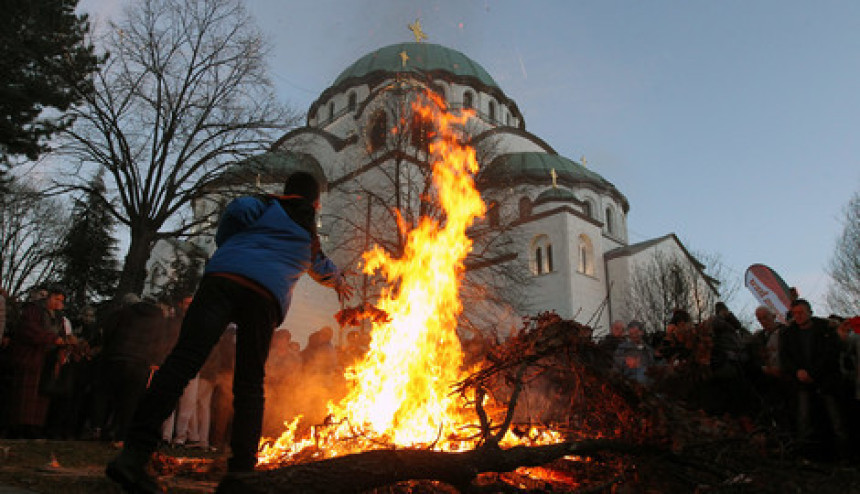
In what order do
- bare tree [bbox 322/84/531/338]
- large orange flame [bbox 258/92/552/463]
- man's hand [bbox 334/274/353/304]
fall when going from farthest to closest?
bare tree [bbox 322/84/531/338] → large orange flame [bbox 258/92/552/463] → man's hand [bbox 334/274/353/304]

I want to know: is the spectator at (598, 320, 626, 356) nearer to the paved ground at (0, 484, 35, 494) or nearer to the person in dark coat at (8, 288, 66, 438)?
the paved ground at (0, 484, 35, 494)

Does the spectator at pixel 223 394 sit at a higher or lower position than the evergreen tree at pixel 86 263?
lower

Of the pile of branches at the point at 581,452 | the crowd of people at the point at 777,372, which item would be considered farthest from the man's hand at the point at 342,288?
the crowd of people at the point at 777,372

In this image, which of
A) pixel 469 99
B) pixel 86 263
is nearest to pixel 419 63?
pixel 469 99

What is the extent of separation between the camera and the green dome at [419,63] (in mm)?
37938

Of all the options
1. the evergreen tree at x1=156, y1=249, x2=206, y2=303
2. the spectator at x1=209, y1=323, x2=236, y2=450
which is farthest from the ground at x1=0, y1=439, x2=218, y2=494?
the evergreen tree at x1=156, y1=249, x2=206, y2=303

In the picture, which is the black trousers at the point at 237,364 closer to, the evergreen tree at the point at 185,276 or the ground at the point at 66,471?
the ground at the point at 66,471

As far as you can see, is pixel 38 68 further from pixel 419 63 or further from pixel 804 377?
pixel 419 63

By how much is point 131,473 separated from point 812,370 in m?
6.74

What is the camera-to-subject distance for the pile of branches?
2.96 metres

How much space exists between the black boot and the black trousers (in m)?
0.05

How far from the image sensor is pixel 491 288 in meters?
21.9

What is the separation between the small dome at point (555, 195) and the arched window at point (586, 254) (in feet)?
8.02

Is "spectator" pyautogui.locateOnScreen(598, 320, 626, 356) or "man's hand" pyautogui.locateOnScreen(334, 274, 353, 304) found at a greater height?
"man's hand" pyautogui.locateOnScreen(334, 274, 353, 304)
